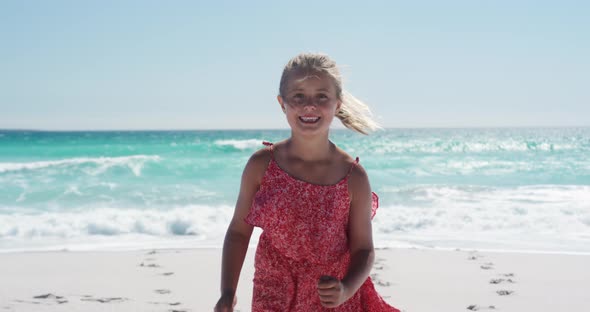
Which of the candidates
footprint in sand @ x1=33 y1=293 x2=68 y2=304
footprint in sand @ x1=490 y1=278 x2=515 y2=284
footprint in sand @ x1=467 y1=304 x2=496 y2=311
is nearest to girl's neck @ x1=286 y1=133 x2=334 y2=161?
footprint in sand @ x1=467 y1=304 x2=496 y2=311

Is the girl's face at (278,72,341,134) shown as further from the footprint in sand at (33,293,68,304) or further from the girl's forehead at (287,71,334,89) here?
the footprint in sand at (33,293,68,304)

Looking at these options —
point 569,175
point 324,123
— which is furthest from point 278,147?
point 569,175

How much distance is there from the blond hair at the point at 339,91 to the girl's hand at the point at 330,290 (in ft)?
2.12

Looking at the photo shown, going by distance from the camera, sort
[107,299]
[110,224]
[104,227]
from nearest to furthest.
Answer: [107,299] → [104,227] → [110,224]

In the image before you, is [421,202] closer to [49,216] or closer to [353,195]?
[49,216]

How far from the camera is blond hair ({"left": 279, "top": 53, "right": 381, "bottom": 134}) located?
6.48 feet

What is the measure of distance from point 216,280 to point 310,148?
13.1ft

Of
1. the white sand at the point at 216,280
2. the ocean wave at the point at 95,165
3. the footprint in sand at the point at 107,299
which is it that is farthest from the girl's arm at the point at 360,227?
the ocean wave at the point at 95,165

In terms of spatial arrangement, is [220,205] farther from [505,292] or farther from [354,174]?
[354,174]

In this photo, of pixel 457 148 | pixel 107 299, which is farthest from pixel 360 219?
pixel 457 148

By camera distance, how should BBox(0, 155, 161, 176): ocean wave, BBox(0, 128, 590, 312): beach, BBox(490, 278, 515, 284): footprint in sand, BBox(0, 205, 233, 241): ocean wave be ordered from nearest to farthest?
BBox(0, 128, 590, 312): beach < BBox(490, 278, 515, 284): footprint in sand < BBox(0, 205, 233, 241): ocean wave < BBox(0, 155, 161, 176): ocean wave

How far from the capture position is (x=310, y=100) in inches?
77.7

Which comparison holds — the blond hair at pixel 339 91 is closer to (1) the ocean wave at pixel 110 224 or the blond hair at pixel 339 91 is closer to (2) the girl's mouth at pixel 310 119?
(2) the girl's mouth at pixel 310 119

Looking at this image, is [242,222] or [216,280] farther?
[216,280]
